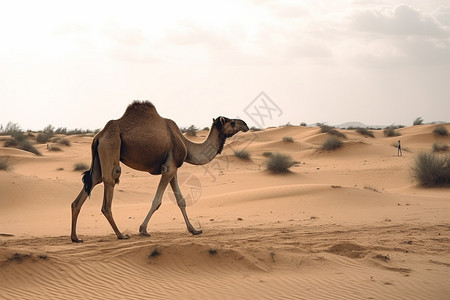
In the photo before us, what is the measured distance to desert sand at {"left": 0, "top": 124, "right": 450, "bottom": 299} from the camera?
6.82 m

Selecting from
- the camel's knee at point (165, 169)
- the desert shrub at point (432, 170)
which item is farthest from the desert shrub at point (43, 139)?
the camel's knee at point (165, 169)

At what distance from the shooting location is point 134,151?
9.51 metres

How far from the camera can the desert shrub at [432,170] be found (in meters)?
19.3

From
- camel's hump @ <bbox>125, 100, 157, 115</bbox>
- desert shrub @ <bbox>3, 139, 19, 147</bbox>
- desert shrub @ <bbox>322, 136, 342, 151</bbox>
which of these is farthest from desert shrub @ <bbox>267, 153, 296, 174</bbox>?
desert shrub @ <bbox>3, 139, 19, 147</bbox>

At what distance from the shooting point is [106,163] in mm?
9211

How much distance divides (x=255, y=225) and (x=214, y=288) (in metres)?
4.95

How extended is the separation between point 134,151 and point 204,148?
1826mm

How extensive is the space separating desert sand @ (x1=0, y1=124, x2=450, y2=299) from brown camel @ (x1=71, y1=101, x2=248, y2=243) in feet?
2.51

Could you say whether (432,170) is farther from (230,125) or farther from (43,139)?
(43,139)

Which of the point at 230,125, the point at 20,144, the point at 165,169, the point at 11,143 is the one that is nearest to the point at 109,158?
the point at 165,169

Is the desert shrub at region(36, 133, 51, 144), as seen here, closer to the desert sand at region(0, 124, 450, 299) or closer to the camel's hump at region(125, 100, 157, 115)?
the desert sand at region(0, 124, 450, 299)

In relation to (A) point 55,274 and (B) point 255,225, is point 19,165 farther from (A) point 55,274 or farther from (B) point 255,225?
(A) point 55,274

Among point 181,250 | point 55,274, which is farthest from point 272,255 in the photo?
point 55,274

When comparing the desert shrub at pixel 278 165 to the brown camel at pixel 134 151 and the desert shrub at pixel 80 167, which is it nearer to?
the desert shrub at pixel 80 167
